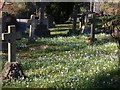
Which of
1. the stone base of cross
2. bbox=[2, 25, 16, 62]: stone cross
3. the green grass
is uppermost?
bbox=[2, 25, 16, 62]: stone cross

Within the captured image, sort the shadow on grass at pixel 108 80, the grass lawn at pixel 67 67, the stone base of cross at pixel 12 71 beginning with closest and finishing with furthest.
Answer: the shadow on grass at pixel 108 80
the grass lawn at pixel 67 67
the stone base of cross at pixel 12 71

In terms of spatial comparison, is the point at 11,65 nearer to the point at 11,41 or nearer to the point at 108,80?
the point at 11,41

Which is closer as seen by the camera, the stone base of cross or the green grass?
the green grass

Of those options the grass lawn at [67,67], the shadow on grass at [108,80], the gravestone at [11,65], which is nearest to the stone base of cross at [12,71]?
the gravestone at [11,65]

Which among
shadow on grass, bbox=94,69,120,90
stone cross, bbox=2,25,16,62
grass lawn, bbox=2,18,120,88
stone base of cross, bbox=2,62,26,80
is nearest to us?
shadow on grass, bbox=94,69,120,90

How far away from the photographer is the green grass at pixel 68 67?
26.9ft

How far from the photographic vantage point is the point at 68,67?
9859 millimetres

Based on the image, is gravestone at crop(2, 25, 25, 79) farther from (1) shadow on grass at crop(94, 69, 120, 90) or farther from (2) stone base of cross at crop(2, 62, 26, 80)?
(1) shadow on grass at crop(94, 69, 120, 90)

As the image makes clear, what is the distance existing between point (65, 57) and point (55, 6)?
586 inches

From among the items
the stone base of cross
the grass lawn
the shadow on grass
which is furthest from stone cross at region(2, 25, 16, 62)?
the shadow on grass

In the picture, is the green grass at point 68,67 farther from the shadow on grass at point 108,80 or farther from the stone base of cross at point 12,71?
the stone base of cross at point 12,71

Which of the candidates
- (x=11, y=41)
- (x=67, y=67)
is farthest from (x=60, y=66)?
(x=11, y=41)

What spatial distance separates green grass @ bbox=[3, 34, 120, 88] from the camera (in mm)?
8211

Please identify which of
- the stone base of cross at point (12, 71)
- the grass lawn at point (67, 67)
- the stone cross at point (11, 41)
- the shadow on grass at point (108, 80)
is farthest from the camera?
the stone cross at point (11, 41)
